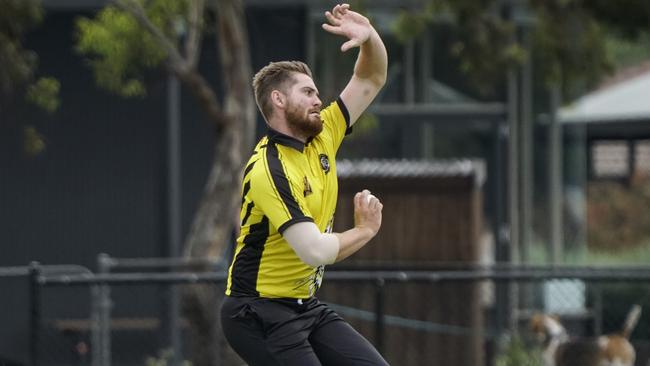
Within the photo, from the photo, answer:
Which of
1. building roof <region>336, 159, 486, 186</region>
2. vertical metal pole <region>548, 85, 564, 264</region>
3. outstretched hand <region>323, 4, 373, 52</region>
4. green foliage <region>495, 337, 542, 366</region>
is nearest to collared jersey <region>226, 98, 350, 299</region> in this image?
outstretched hand <region>323, 4, 373, 52</region>

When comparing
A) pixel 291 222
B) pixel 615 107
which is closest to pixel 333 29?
pixel 291 222

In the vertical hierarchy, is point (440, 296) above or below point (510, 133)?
below

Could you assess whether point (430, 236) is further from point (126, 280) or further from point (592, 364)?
point (126, 280)

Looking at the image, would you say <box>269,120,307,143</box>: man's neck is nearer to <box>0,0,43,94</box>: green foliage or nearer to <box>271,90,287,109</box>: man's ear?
<box>271,90,287,109</box>: man's ear

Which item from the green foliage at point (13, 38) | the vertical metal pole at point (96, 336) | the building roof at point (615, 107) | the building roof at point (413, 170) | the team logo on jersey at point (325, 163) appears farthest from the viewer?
the building roof at point (615, 107)

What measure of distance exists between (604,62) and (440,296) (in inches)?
134

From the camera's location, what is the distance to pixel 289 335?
22.2 ft

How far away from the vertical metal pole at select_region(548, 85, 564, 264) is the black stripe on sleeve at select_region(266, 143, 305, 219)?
14.4 m

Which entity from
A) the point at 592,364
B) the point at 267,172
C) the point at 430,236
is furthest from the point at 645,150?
the point at 267,172

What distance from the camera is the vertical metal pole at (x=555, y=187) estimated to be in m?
20.7

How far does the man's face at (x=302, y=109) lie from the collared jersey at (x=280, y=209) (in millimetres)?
71

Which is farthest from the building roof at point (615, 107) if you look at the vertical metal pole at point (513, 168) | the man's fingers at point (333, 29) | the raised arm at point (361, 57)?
the man's fingers at point (333, 29)

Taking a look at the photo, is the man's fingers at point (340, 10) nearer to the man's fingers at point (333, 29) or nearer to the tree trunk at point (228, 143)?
the man's fingers at point (333, 29)

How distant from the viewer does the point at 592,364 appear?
1163 cm
